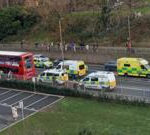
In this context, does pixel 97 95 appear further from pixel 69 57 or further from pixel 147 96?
pixel 69 57

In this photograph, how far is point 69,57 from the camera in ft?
191

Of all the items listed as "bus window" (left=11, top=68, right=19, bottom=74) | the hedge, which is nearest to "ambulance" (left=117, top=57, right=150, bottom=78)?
the hedge

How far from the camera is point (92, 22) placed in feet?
212

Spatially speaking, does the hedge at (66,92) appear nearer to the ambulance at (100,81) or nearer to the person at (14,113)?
the ambulance at (100,81)

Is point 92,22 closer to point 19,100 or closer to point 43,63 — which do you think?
point 43,63

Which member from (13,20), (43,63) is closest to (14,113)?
(43,63)

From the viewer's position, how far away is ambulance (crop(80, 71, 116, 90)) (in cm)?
3981

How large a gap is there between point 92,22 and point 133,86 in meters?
25.1

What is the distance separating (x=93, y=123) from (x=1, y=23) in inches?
1734

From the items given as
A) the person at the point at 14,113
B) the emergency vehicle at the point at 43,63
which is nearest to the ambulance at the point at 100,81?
the person at the point at 14,113

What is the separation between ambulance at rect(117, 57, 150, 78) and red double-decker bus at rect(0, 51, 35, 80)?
10152 mm

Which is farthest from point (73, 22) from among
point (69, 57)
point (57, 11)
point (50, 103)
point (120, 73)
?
point (50, 103)

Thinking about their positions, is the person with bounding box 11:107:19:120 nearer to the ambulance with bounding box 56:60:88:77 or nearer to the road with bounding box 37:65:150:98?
the road with bounding box 37:65:150:98

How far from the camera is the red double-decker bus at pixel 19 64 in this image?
47.2m
